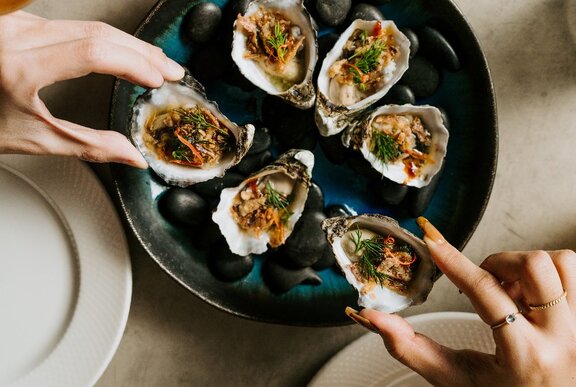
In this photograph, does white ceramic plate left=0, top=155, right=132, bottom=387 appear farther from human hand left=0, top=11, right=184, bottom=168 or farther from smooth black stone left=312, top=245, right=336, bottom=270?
smooth black stone left=312, top=245, right=336, bottom=270

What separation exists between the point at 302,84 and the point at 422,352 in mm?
633

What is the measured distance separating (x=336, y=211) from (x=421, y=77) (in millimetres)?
381

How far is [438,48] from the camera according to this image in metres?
1.38

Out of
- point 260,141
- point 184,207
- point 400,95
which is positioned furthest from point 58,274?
point 400,95

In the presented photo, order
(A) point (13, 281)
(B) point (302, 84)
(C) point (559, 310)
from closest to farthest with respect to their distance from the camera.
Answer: (C) point (559, 310), (B) point (302, 84), (A) point (13, 281)

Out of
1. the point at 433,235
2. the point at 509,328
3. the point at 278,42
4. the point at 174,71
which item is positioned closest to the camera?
the point at 509,328

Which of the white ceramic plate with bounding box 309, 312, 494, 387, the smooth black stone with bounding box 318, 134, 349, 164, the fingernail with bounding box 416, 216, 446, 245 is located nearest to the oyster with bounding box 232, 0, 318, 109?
the smooth black stone with bounding box 318, 134, 349, 164

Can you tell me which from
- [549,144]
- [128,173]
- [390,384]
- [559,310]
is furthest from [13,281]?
[549,144]

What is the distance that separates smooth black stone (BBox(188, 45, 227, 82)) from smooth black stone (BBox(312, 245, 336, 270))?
497 mm

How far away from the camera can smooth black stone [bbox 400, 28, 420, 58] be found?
1375mm

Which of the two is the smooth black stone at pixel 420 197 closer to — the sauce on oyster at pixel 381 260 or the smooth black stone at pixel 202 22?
the sauce on oyster at pixel 381 260

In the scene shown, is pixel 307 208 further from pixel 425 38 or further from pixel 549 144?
pixel 549 144

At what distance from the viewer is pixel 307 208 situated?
143 centimetres

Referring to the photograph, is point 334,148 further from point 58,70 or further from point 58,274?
point 58,274
